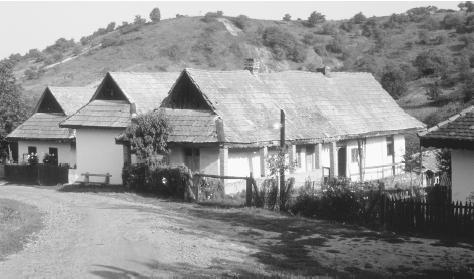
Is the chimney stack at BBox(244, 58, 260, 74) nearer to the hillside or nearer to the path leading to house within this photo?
the path leading to house

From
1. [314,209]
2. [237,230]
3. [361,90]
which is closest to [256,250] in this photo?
[237,230]

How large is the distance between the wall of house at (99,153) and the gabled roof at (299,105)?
6035 millimetres

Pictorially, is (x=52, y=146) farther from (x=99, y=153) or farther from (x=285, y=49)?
(x=285, y=49)

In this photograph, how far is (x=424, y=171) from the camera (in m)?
30.9

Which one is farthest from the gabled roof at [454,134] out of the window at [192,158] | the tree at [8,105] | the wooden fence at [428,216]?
the tree at [8,105]

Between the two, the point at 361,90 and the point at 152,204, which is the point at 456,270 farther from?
the point at 361,90

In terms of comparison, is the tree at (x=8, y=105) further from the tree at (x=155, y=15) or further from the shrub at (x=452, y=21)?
the tree at (x=155, y=15)

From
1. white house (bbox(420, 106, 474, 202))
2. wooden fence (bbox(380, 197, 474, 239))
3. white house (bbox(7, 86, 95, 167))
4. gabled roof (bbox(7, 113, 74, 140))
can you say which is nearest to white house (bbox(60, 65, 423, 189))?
white house (bbox(7, 86, 95, 167))

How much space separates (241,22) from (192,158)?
8213 centimetres

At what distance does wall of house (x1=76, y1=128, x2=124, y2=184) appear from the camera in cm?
3475

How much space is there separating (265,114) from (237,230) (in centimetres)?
1441

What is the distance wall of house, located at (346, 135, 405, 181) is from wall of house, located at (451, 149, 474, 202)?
16.9 metres

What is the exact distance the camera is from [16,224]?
1950 centimetres

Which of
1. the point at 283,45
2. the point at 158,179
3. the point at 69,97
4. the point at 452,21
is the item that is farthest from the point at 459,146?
the point at 452,21
